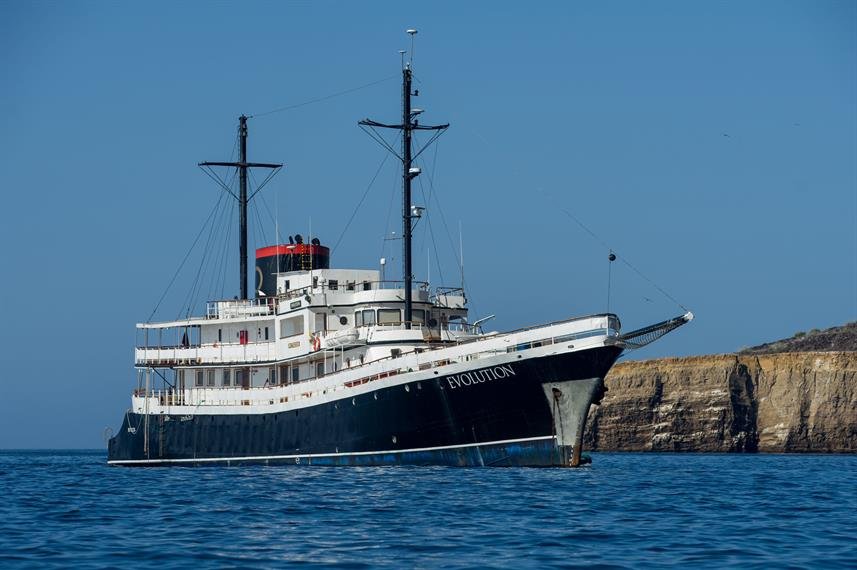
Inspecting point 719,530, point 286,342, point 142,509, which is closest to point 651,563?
point 719,530

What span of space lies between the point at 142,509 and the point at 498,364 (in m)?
14.8

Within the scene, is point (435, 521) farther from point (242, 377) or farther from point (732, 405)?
point (732, 405)

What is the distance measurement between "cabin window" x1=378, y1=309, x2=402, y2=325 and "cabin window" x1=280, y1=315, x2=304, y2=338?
4260 millimetres

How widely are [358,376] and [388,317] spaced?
370cm

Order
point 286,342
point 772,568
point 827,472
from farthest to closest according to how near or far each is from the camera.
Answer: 1. point 286,342
2. point 827,472
3. point 772,568

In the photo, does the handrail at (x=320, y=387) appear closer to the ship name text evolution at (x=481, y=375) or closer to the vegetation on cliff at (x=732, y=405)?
the ship name text evolution at (x=481, y=375)

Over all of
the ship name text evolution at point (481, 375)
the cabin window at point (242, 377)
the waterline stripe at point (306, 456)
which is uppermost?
the cabin window at point (242, 377)

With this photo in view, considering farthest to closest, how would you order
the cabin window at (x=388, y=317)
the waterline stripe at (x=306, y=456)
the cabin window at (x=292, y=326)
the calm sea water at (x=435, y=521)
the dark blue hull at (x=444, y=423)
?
the cabin window at (x=292, y=326) → the cabin window at (x=388, y=317) → the waterline stripe at (x=306, y=456) → the dark blue hull at (x=444, y=423) → the calm sea water at (x=435, y=521)

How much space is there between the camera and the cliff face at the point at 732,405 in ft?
265

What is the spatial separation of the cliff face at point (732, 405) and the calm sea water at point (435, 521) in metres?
38.4

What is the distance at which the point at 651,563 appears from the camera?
21.9 meters

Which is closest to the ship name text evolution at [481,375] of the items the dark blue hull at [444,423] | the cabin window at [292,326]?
the dark blue hull at [444,423]

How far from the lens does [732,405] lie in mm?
84062

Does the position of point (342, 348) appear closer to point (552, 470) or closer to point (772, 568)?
point (552, 470)
